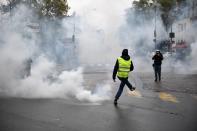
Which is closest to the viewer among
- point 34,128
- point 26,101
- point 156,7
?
point 34,128

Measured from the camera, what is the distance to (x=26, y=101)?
43.5 feet

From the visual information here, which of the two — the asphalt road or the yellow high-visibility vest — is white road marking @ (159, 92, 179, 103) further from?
the yellow high-visibility vest

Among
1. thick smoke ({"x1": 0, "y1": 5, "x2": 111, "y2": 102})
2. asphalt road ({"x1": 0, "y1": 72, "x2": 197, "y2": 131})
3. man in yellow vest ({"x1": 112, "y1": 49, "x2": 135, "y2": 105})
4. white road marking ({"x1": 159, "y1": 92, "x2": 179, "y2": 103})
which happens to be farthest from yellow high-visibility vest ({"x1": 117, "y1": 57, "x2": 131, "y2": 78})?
white road marking ({"x1": 159, "y1": 92, "x2": 179, "y2": 103})

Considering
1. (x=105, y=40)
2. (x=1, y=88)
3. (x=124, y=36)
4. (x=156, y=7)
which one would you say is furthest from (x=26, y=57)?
(x=156, y=7)

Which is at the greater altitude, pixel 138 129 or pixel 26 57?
pixel 26 57

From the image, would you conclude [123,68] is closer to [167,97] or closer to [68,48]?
[167,97]

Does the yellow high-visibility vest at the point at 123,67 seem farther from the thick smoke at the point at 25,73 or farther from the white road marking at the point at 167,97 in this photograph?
the white road marking at the point at 167,97

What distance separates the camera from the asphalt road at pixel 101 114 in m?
9.38

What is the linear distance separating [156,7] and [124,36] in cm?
1039

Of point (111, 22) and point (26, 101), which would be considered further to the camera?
point (111, 22)

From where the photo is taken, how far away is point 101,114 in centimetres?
1110

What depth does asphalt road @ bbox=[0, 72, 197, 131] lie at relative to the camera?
938 cm

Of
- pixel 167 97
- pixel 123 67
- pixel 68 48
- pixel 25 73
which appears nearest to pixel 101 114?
pixel 123 67

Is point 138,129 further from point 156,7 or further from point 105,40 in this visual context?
point 156,7
